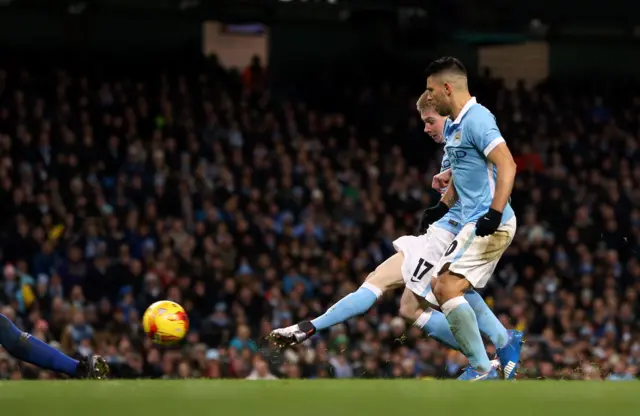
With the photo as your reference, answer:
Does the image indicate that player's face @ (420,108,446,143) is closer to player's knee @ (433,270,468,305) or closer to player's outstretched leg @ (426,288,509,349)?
player's outstretched leg @ (426,288,509,349)

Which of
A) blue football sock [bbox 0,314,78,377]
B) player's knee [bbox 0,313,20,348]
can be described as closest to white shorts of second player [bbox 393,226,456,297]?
blue football sock [bbox 0,314,78,377]

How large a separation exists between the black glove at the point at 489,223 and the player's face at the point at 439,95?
861 mm

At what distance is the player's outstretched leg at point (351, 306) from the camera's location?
27.8 ft

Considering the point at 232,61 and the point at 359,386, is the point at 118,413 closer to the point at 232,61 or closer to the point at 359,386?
the point at 359,386

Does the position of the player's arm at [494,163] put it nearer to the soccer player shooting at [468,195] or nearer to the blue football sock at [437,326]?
the soccer player shooting at [468,195]

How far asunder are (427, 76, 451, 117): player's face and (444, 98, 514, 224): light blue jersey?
0.10 metres

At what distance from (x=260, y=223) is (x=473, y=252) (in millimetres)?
9540

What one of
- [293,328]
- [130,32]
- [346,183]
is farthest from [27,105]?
[293,328]

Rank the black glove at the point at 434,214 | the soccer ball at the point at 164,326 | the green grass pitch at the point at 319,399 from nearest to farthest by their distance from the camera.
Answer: the green grass pitch at the point at 319,399 → the black glove at the point at 434,214 → the soccer ball at the point at 164,326

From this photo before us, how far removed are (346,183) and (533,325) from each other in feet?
12.7

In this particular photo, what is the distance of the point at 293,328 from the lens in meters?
8.49

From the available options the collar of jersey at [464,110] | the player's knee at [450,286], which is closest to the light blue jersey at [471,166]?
the collar of jersey at [464,110]

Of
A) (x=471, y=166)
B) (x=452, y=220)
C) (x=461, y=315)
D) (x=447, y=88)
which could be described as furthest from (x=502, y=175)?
(x=452, y=220)

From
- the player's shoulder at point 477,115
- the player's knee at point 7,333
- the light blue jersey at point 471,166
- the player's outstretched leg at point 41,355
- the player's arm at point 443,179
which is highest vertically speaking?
the player's shoulder at point 477,115
